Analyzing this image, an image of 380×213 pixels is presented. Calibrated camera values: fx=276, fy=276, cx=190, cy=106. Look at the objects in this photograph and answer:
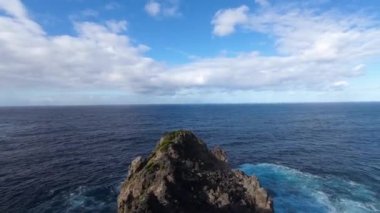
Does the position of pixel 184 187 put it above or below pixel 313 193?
above

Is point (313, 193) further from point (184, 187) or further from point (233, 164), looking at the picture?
point (184, 187)

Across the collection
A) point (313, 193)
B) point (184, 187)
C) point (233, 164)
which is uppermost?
point (184, 187)

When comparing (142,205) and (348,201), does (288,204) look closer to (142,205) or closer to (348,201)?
(348,201)

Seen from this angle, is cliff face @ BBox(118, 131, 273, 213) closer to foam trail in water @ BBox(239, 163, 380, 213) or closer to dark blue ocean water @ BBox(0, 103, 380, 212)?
dark blue ocean water @ BBox(0, 103, 380, 212)

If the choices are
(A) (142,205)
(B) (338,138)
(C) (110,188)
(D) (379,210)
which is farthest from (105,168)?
(B) (338,138)

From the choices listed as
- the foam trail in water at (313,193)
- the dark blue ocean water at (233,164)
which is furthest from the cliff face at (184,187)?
the foam trail in water at (313,193)

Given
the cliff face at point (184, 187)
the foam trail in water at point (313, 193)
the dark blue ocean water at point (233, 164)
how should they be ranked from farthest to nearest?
the dark blue ocean water at point (233, 164) → the foam trail in water at point (313, 193) → the cliff face at point (184, 187)

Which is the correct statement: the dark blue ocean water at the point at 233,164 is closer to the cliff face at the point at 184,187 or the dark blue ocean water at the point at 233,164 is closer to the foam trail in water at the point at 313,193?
the foam trail in water at the point at 313,193

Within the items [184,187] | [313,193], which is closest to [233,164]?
[313,193]
